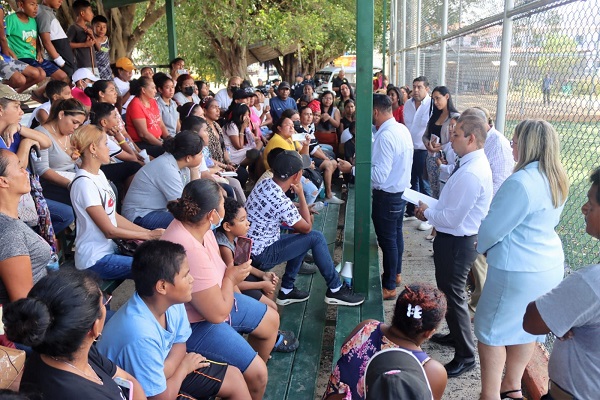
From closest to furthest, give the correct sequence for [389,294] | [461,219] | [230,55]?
[461,219] → [389,294] → [230,55]

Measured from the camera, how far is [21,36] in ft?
19.7

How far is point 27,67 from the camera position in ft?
19.2

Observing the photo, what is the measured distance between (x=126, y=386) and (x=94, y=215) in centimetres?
160

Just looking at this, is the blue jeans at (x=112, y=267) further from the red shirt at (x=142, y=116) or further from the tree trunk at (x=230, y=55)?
the tree trunk at (x=230, y=55)

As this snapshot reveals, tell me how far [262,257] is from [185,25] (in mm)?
15873

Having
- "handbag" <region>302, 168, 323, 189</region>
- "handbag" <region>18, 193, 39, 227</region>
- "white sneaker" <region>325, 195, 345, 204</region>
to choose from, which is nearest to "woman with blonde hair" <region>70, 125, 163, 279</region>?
"handbag" <region>18, 193, 39, 227</region>

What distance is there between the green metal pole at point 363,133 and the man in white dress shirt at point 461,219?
0.44 meters

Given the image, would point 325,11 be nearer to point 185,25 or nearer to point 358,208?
point 185,25

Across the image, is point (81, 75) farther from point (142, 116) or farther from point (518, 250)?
point (518, 250)

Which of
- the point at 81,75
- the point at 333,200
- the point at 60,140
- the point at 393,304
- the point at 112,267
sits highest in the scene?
the point at 81,75

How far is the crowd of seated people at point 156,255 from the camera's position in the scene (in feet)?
6.11

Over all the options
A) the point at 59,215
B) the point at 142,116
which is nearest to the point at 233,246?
the point at 59,215

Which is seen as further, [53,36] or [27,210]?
[53,36]

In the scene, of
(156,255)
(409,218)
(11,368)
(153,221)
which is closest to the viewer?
(11,368)
